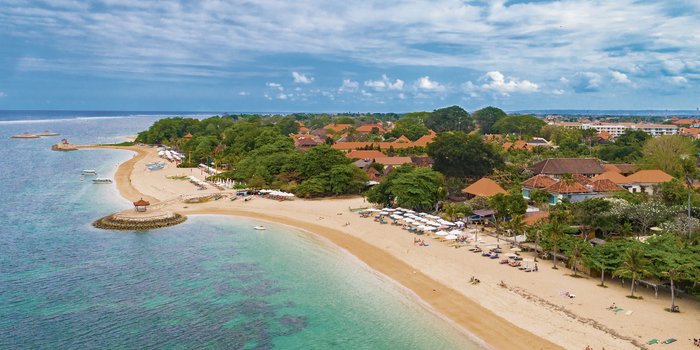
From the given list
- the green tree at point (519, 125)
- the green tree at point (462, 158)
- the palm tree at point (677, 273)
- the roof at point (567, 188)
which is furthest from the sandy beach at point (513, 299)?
the green tree at point (519, 125)

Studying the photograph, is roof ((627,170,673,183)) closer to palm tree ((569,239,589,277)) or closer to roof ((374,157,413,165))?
palm tree ((569,239,589,277))

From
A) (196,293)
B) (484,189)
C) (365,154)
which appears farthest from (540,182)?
(196,293)

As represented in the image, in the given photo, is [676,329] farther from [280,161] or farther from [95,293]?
[280,161]

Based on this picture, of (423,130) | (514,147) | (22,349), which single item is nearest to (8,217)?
(22,349)

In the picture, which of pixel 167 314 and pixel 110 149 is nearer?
pixel 167 314

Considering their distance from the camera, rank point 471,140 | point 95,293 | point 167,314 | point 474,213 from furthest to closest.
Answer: point 471,140 → point 474,213 → point 95,293 → point 167,314

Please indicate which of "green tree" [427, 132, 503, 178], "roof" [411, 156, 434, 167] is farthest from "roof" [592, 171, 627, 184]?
"roof" [411, 156, 434, 167]

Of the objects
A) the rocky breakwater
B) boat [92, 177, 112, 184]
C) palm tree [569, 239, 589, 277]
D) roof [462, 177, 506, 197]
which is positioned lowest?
the rocky breakwater
